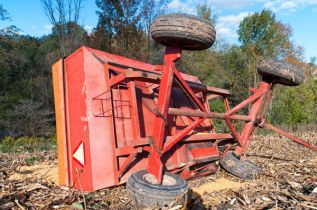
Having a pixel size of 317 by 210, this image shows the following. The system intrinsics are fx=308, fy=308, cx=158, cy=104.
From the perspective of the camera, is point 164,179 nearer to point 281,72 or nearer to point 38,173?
point 38,173

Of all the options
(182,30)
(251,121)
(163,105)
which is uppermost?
(182,30)

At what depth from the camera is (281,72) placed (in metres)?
5.01

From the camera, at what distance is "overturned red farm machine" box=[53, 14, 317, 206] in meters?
3.28

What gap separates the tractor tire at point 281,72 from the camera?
501 centimetres

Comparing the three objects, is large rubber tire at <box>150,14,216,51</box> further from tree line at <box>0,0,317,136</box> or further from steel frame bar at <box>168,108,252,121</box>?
tree line at <box>0,0,317,136</box>

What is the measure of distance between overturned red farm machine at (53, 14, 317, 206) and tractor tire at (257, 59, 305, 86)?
4.45 ft

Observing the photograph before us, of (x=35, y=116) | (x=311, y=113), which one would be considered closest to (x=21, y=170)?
(x=35, y=116)

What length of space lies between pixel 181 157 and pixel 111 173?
116 centimetres

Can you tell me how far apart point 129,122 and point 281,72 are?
2.75 meters

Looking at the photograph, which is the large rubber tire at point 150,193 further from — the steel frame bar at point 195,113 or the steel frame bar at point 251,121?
the steel frame bar at point 251,121

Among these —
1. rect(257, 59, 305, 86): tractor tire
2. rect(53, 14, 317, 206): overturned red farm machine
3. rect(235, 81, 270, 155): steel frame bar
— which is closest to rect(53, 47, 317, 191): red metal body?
rect(53, 14, 317, 206): overturned red farm machine

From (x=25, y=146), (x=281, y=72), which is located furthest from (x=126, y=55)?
(x=281, y=72)

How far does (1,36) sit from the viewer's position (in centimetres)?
1964

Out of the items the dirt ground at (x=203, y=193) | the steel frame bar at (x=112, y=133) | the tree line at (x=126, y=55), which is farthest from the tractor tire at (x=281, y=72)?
the tree line at (x=126, y=55)
